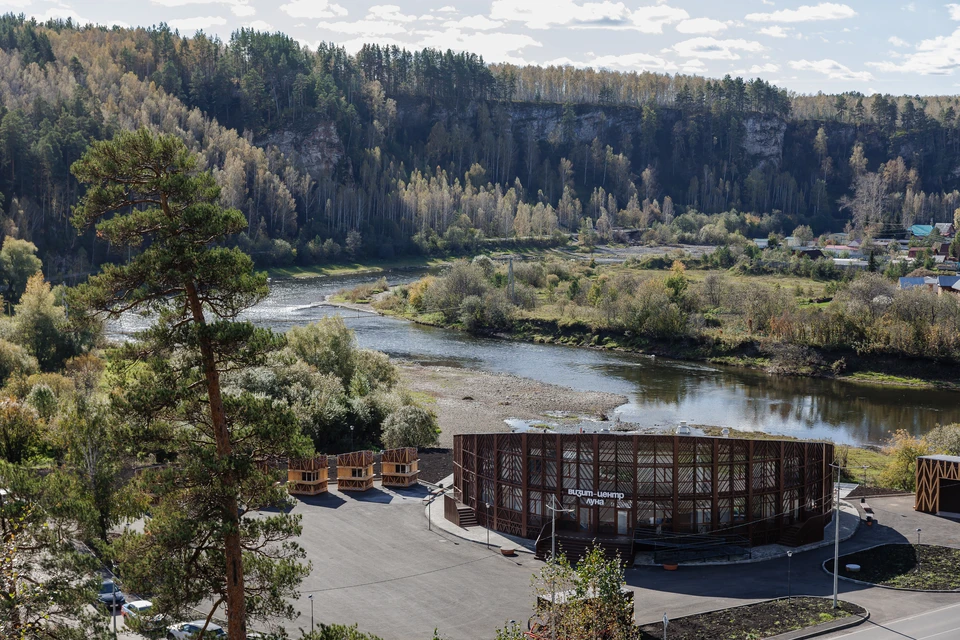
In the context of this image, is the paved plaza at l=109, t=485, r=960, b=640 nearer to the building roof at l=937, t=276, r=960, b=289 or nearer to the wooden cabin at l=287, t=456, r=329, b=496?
the wooden cabin at l=287, t=456, r=329, b=496

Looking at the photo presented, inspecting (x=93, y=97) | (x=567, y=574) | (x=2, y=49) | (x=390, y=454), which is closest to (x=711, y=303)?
(x=390, y=454)

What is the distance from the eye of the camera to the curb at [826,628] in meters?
Answer: 31.2

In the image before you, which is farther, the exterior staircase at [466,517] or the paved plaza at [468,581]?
the exterior staircase at [466,517]

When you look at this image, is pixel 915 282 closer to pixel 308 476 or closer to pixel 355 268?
pixel 308 476

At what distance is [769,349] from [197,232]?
7763cm

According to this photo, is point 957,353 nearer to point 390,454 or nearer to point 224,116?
point 390,454

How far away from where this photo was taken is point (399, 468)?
48.5m

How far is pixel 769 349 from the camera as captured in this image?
93.0m

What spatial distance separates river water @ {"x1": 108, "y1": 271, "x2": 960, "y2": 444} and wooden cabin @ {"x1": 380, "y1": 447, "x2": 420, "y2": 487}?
24658 mm

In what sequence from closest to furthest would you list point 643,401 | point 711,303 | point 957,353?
point 643,401 → point 957,353 → point 711,303

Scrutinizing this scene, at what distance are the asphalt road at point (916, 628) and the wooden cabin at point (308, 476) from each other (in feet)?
78.1

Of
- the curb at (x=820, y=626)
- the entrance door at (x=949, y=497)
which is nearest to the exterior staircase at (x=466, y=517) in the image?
the curb at (x=820, y=626)

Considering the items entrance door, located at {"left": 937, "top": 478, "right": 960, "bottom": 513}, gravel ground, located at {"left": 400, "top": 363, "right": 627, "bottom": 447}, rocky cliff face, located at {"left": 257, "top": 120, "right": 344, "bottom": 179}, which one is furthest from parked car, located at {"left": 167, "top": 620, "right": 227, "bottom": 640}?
rocky cliff face, located at {"left": 257, "top": 120, "right": 344, "bottom": 179}

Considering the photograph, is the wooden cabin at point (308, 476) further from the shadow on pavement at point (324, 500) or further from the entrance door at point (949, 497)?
the entrance door at point (949, 497)
